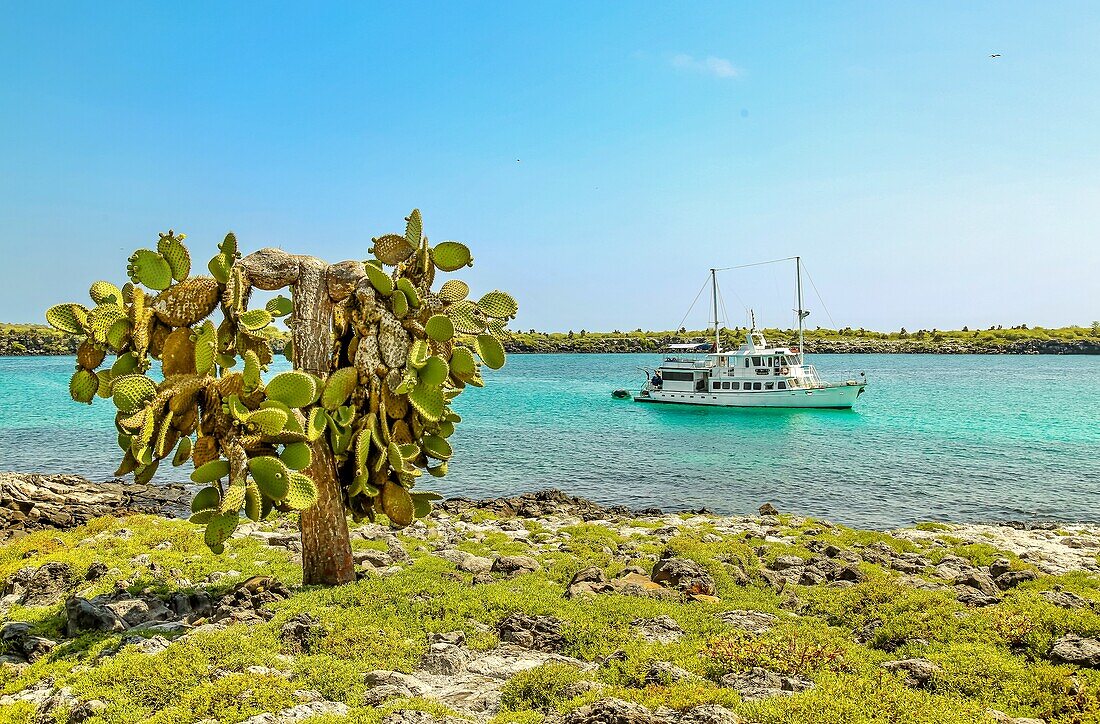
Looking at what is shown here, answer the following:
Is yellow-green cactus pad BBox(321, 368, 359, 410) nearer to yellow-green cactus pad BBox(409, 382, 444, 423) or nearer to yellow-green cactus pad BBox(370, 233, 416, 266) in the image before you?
yellow-green cactus pad BBox(409, 382, 444, 423)

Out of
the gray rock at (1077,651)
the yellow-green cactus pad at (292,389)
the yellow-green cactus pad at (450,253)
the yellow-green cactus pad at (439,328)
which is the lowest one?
the gray rock at (1077,651)

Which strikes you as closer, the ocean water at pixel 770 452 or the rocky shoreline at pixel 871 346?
the ocean water at pixel 770 452

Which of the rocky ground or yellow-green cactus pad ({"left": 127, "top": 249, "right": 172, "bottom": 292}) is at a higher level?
yellow-green cactus pad ({"left": 127, "top": 249, "right": 172, "bottom": 292})

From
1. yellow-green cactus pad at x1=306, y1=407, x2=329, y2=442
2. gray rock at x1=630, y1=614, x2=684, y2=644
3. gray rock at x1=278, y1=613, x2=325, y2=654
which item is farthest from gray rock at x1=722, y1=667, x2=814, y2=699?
yellow-green cactus pad at x1=306, y1=407, x2=329, y2=442

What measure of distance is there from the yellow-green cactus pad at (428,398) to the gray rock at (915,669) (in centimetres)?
598

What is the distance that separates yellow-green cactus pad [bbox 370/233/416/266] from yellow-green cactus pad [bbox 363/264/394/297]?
0.86ft

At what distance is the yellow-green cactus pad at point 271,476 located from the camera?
8117 millimetres

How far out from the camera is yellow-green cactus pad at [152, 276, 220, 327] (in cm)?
862

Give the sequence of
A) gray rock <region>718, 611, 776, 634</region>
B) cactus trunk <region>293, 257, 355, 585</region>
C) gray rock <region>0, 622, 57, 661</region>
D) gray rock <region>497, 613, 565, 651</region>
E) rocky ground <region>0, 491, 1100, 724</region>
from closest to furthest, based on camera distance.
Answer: rocky ground <region>0, 491, 1100, 724</region> < gray rock <region>0, 622, 57, 661</region> < gray rock <region>497, 613, 565, 651</region> < gray rock <region>718, 611, 776, 634</region> < cactus trunk <region>293, 257, 355, 585</region>

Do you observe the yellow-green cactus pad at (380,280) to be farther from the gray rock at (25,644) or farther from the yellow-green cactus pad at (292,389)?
the gray rock at (25,644)

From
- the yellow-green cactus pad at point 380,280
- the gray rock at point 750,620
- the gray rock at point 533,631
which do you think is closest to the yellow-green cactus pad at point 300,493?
the yellow-green cactus pad at point 380,280

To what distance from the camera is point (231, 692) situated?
6.52 m

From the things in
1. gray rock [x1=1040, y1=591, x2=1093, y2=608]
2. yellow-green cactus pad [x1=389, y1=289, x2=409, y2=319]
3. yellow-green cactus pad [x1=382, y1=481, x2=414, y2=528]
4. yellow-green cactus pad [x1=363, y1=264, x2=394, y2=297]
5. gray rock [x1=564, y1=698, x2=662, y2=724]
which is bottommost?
gray rock [x1=1040, y1=591, x2=1093, y2=608]

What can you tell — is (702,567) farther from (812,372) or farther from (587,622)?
(812,372)
